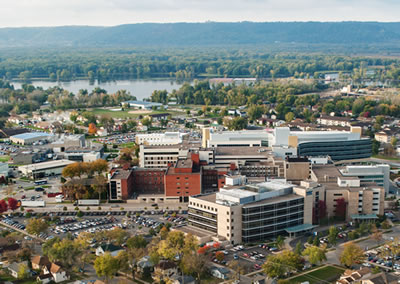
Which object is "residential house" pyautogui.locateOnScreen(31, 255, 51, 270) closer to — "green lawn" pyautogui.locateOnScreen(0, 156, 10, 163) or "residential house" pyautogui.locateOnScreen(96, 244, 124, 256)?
"residential house" pyautogui.locateOnScreen(96, 244, 124, 256)

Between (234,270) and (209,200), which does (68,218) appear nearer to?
(209,200)

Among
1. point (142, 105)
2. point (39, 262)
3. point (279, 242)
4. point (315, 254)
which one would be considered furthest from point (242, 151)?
point (142, 105)

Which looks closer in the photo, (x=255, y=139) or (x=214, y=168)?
(x=214, y=168)

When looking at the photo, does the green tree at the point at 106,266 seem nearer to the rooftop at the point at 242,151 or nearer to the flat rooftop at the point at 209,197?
the flat rooftop at the point at 209,197

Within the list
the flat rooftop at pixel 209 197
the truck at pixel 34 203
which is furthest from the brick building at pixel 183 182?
the truck at pixel 34 203

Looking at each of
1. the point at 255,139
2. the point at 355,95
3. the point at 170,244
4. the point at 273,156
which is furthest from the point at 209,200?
the point at 355,95

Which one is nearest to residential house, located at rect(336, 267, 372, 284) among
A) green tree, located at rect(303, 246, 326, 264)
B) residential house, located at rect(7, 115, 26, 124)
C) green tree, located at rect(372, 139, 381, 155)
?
green tree, located at rect(303, 246, 326, 264)

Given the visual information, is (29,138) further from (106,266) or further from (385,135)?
(385,135)
